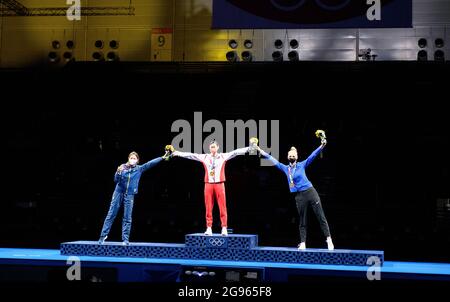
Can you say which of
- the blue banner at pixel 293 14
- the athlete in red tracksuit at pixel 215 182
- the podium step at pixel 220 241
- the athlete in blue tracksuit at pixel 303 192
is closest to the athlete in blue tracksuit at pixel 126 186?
the athlete in red tracksuit at pixel 215 182

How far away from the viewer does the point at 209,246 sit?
820cm

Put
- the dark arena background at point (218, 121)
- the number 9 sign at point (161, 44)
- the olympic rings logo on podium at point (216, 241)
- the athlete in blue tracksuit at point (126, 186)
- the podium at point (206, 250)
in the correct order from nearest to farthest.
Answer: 1. the podium at point (206, 250)
2. the olympic rings logo on podium at point (216, 241)
3. the athlete in blue tracksuit at point (126, 186)
4. the dark arena background at point (218, 121)
5. the number 9 sign at point (161, 44)

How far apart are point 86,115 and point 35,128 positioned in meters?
1.36

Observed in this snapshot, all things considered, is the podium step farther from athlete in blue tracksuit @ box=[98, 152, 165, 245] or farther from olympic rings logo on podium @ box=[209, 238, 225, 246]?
athlete in blue tracksuit @ box=[98, 152, 165, 245]

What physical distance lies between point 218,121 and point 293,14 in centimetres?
428

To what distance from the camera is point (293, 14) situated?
9836 mm

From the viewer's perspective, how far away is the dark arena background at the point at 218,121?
12.7 m

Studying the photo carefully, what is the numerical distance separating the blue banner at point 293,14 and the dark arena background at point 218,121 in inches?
103

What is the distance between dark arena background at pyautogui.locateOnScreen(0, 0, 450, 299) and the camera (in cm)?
1267

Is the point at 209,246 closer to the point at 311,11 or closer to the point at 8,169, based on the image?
the point at 311,11

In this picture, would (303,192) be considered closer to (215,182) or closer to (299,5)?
(215,182)

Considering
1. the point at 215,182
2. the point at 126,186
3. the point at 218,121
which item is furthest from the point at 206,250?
the point at 218,121

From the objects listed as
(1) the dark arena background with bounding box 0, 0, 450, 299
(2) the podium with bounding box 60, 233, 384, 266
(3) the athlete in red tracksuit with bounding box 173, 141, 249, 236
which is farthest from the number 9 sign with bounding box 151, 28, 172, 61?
(2) the podium with bounding box 60, 233, 384, 266

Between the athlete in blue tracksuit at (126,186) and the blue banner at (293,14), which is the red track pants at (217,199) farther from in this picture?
the blue banner at (293,14)
